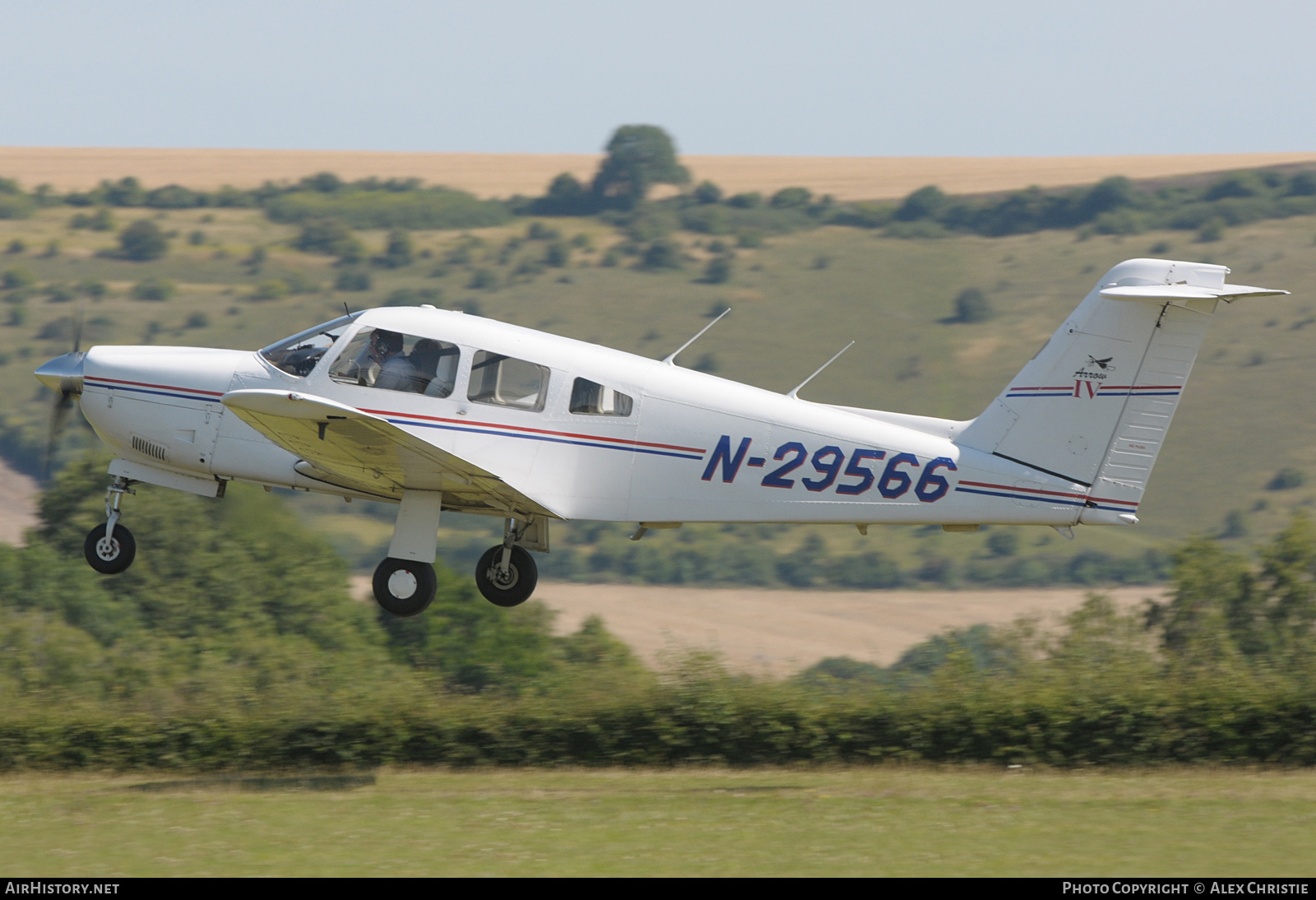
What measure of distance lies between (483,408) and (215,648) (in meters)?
19.6

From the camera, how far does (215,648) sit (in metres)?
29.8

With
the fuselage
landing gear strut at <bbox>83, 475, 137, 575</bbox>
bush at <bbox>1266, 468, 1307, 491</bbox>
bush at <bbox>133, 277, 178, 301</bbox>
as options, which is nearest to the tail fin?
the fuselage

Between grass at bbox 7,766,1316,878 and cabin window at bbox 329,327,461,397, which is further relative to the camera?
cabin window at bbox 329,327,461,397

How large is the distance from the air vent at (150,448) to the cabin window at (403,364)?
2002 millimetres

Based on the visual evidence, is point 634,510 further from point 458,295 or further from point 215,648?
point 458,295

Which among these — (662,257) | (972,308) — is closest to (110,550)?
(972,308)

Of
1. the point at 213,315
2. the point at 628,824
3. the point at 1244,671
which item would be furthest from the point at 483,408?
the point at 213,315

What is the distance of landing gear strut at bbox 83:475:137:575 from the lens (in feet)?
44.4

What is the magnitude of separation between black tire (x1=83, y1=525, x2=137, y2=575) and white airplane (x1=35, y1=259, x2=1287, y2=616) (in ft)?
4.60

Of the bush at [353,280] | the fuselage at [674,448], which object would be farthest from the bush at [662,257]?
the fuselage at [674,448]

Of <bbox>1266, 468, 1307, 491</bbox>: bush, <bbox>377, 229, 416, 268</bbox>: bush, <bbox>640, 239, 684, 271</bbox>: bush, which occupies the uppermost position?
<bbox>640, 239, 684, 271</bbox>: bush

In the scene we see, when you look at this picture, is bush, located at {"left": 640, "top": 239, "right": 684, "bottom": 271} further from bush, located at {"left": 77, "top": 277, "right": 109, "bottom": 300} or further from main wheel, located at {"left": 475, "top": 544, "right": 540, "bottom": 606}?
main wheel, located at {"left": 475, "top": 544, "right": 540, "bottom": 606}

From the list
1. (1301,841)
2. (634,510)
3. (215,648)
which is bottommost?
(215,648)

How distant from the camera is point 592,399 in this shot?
12.5 metres
